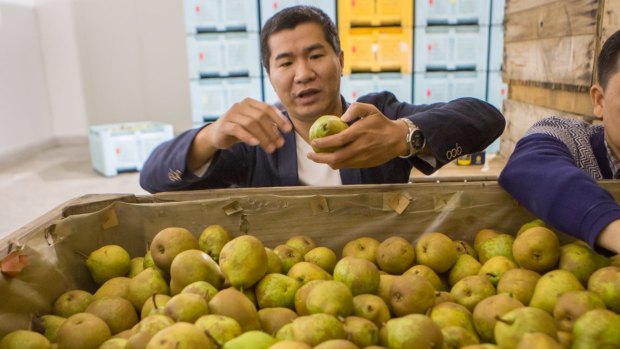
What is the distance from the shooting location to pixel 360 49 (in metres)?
4.78

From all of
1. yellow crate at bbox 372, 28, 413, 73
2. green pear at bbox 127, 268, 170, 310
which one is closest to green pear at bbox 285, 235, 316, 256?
green pear at bbox 127, 268, 170, 310

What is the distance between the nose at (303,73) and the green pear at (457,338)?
3.15 feet

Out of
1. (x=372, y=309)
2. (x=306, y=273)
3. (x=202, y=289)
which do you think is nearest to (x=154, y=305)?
(x=202, y=289)

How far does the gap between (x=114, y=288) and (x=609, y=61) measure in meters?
1.40

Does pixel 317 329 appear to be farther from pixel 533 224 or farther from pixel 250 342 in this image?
pixel 533 224

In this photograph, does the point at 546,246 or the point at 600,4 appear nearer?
the point at 546,246

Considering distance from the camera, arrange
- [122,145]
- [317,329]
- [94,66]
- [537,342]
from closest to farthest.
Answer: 1. [537,342]
2. [317,329]
3. [122,145]
4. [94,66]

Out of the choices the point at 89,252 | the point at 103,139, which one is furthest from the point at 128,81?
the point at 89,252

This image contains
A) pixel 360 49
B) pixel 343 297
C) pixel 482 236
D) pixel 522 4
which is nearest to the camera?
pixel 343 297

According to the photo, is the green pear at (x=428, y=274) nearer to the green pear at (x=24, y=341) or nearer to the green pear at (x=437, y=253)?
the green pear at (x=437, y=253)

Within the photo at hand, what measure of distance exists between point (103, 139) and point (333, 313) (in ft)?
16.8

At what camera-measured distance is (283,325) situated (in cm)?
100

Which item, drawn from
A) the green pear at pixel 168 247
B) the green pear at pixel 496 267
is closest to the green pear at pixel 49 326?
the green pear at pixel 168 247

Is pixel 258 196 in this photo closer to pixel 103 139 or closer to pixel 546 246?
pixel 546 246
